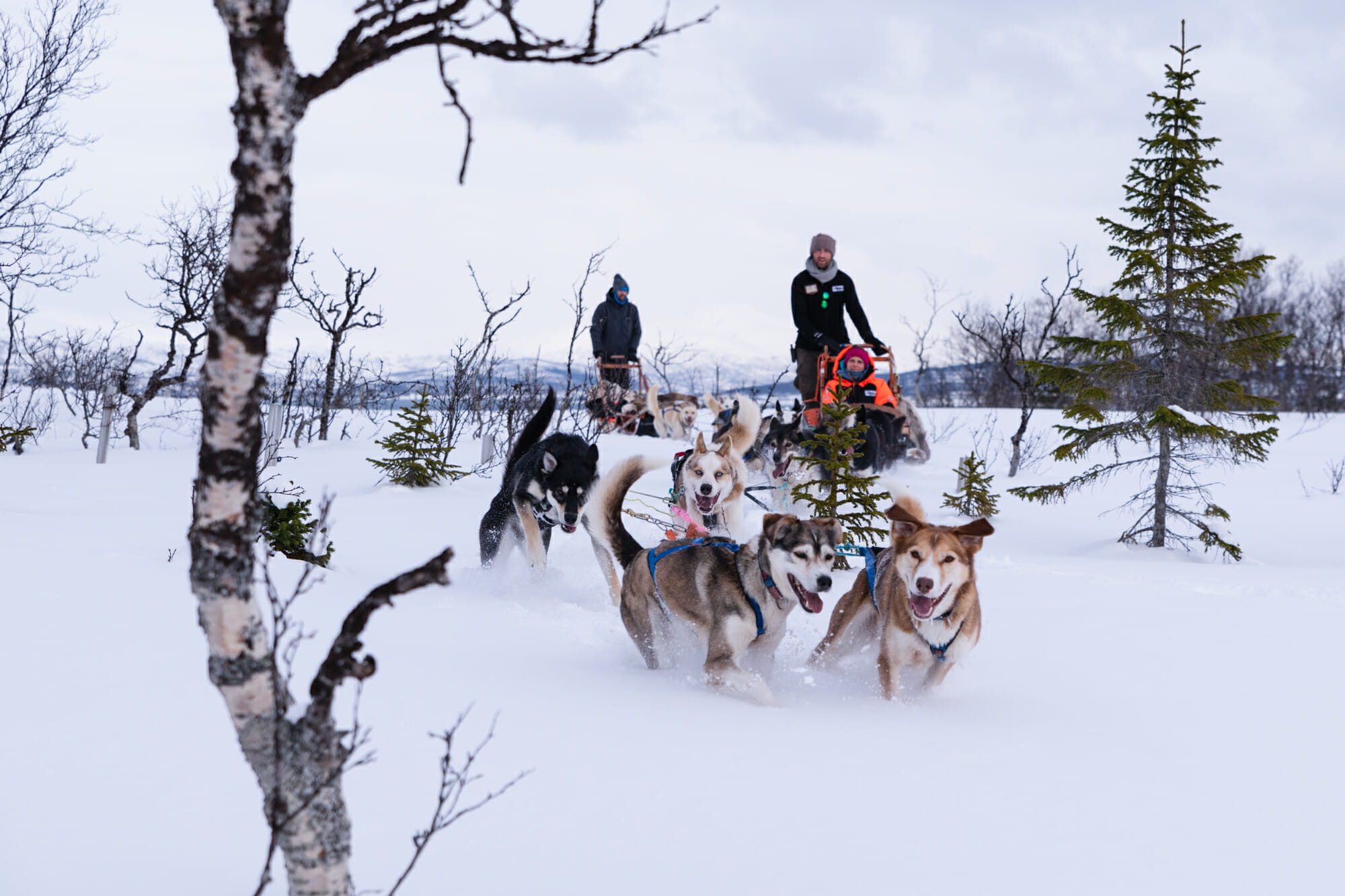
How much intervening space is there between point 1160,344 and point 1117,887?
7147mm

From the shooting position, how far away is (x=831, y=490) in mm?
5875

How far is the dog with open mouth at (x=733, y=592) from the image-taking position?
340cm

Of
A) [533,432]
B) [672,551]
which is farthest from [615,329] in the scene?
[672,551]

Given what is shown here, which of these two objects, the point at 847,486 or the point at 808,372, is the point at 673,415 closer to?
the point at 808,372

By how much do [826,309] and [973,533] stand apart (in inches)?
220

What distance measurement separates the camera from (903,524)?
3.58 m

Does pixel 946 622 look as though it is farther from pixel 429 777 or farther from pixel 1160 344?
pixel 1160 344

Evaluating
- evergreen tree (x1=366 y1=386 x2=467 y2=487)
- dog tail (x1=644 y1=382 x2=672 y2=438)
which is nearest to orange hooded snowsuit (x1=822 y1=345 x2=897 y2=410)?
dog tail (x1=644 y1=382 x2=672 y2=438)

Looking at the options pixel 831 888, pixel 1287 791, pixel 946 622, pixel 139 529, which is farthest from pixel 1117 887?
pixel 139 529

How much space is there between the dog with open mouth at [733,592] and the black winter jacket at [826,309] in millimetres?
5048

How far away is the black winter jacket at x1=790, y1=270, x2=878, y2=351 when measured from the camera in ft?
28.3

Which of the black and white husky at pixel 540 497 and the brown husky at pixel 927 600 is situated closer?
the brown husky at pixel 927 600

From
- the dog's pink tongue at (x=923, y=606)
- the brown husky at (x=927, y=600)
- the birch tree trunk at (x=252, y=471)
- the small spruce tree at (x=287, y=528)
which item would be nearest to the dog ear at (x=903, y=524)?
the brown husky at (x=927, y=600)

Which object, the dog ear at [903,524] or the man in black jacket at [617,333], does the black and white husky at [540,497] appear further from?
the man in black jacket at [617,333]
